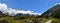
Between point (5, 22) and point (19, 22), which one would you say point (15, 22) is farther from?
point (5, 22)

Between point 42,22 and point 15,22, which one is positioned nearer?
point 42,22

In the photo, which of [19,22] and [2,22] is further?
[19,22]

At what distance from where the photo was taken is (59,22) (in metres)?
96.2

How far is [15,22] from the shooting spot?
10762 cm

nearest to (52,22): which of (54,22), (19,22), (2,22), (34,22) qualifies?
(54,22)

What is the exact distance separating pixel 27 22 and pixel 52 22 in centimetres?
1498

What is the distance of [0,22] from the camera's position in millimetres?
97875

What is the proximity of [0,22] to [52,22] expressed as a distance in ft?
101

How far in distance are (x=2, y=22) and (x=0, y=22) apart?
2565 mm

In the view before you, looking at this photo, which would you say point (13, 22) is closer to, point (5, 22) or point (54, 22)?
point (5, 22)

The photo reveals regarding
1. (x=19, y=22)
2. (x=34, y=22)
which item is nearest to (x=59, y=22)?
(x=34, y=22)

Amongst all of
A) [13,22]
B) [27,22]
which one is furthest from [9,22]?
[27,22]

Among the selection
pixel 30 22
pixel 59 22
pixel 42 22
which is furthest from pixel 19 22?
pixel 59 22

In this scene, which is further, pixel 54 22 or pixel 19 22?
pixel 19 22
